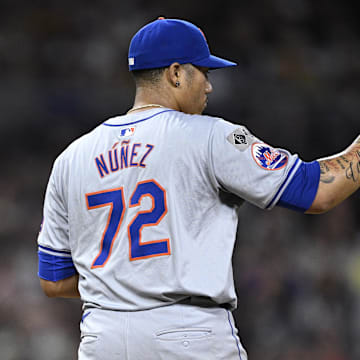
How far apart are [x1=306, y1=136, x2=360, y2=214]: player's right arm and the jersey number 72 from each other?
0.40 m

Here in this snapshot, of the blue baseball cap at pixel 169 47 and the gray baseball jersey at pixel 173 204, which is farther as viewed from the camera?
the blue baseball cap at pixel 169 47

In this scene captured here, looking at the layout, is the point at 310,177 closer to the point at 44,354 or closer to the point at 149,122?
the point at 149,122

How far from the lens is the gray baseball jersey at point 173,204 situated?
5.66 ft

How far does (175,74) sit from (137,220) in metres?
0.45

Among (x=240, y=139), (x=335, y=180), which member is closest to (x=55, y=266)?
(x=240, y=139)

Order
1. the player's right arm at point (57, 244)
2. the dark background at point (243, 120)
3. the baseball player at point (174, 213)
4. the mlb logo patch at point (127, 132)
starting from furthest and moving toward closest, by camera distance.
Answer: the dark background at point (243, 120) → the player's right arm at point (57, 244) → the mlb logo patch at point (127, 132) → the baseball player at point (174, 213)

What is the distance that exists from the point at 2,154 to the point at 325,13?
4.16 m

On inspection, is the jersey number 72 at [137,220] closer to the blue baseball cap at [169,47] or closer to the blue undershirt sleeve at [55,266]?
the blue undershirt sleeve at [55,266]

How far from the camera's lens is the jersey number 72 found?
175cm

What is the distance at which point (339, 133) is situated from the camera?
7.10 metres

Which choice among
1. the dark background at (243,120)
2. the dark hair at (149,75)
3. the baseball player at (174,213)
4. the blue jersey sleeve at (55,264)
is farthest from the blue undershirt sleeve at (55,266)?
the dark background at (243,120)

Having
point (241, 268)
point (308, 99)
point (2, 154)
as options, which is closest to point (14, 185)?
point (2, 154)

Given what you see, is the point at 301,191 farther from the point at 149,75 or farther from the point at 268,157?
the point at 149,75

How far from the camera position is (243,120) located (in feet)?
22.3
